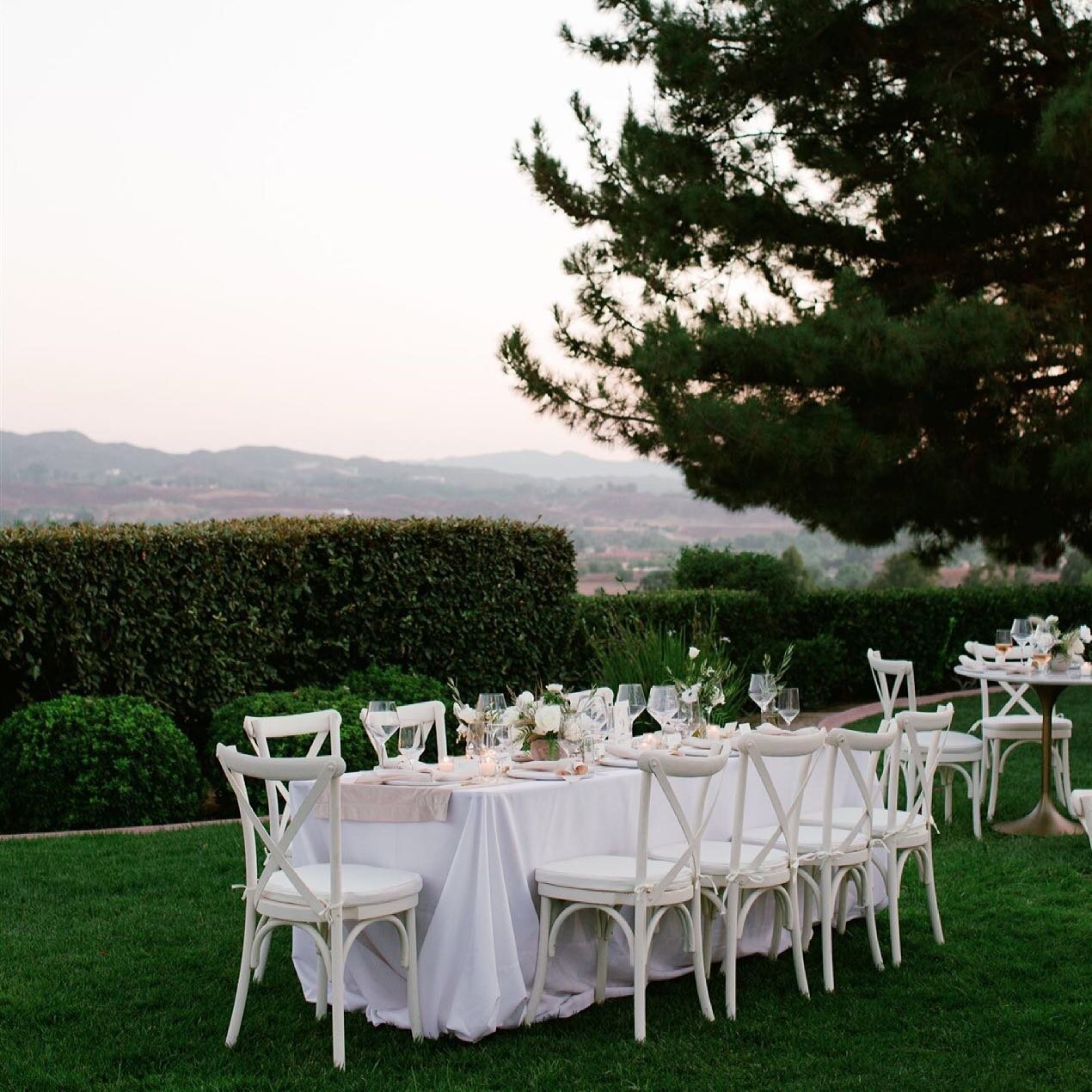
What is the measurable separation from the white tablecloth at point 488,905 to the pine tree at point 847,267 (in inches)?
261

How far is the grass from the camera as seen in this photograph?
4.22 m

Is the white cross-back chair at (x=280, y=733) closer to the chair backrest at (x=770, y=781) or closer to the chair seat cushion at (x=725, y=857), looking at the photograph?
the chair seat cushion at (x=725, y=857)

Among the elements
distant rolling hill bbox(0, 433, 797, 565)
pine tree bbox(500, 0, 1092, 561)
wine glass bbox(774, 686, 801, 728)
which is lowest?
wine glass bbox(774, 686, 801, 728)

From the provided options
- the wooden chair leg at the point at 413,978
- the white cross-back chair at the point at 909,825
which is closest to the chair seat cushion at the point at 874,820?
the white cross-back chair at the point at 909,825

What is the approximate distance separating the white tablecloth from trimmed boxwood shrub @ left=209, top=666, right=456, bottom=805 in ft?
Answer: 10.6

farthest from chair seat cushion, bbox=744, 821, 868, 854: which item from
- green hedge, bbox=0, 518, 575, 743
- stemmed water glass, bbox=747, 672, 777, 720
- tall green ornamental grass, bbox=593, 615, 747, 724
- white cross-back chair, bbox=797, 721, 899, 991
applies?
green hedge, bbox=0, 518, 575, 743

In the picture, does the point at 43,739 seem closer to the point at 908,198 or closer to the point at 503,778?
the point at 503,778

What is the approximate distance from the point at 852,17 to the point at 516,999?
10.4m

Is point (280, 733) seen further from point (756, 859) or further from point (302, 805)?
point (756, 859)

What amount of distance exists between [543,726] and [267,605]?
522 centimetres

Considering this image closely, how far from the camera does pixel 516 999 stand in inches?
180

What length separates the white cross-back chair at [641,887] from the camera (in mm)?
4531

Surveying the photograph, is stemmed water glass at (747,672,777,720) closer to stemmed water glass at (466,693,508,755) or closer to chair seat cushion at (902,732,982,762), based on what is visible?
stemmed water glass at (466,693,508,755)

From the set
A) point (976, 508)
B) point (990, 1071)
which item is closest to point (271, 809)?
point (990, 1071)
